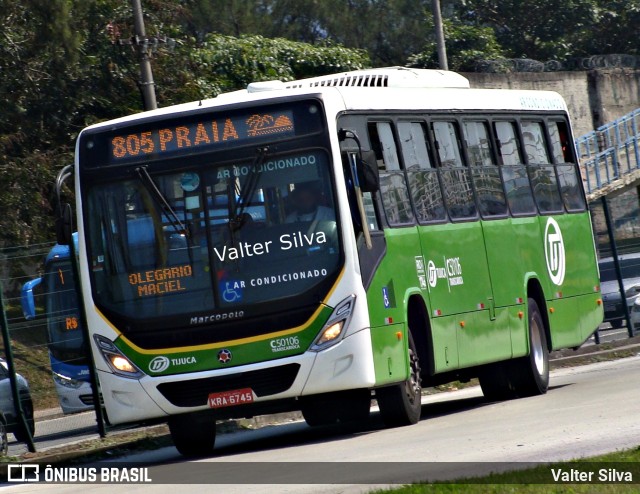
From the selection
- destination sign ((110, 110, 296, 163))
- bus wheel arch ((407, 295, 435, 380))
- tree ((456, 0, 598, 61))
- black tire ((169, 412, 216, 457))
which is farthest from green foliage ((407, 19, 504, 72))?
destination sign ((110, 110, 296, 163))

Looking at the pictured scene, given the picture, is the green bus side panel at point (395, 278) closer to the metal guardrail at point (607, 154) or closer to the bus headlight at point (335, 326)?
the bus headlight at point (335, 326)

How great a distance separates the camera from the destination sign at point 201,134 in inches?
532

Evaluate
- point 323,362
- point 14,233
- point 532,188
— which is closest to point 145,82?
point 14,233

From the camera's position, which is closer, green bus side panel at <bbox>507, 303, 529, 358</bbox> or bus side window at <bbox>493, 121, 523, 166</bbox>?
green bus side panel at <bbox>507, 303, 529, 358</bbox>

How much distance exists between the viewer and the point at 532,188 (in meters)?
18.4

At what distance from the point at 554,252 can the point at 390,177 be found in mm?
4698

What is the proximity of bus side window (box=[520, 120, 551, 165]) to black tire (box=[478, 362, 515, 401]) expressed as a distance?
Result: 264 centimetres

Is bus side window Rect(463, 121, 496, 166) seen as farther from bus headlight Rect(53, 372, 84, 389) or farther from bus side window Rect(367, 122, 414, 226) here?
bus headlight Rect(53, 372, 84, 389)

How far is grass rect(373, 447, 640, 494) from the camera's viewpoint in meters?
8.55

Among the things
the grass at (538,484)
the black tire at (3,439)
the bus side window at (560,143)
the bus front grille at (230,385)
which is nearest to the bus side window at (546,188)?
the bus side window at (560,143)

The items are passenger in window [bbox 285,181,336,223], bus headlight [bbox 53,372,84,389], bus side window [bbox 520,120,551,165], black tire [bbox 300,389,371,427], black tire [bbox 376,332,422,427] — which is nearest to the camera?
passenger in window [bbox 285,181,336,223]

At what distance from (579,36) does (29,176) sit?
25975 millimetres

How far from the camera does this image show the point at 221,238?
1330cm

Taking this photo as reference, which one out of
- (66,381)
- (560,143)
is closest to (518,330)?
(560,143)
